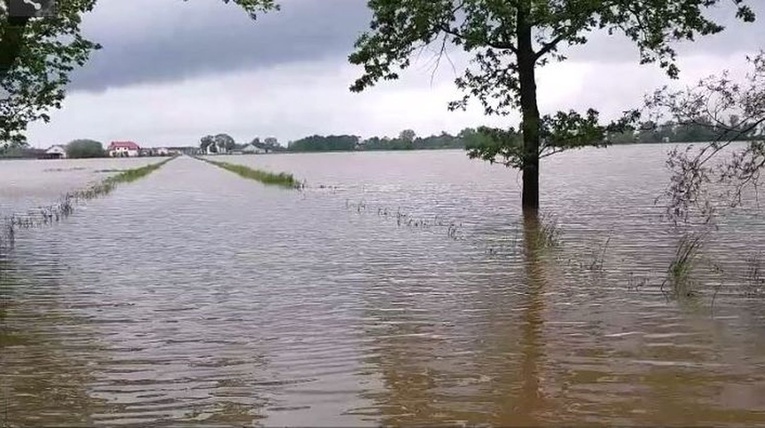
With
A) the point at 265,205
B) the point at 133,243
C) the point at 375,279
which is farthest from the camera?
the point at 265,205

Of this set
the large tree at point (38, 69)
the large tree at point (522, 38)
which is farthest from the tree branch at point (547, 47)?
the large tree at point (38, 69)

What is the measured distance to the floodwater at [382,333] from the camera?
253 inches

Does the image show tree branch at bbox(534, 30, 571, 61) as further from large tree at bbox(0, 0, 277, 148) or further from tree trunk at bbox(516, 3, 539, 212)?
large tree at bbox(0, 0, 277, 148)

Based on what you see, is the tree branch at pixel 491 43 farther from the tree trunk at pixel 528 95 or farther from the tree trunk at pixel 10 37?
the tree trunk at pixel 10 37

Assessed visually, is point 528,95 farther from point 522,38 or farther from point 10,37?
point 10,37

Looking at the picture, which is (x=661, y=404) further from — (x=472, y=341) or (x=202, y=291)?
(x=202, y=291)

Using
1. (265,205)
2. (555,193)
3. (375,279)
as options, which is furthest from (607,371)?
(555,193)

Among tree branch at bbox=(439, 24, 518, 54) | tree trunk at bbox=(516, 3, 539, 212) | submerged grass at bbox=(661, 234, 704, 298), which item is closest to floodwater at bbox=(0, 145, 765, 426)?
submerged grass at bbox=(661, 234, 704, 298)

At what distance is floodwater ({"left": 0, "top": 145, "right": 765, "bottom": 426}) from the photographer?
21.1 feet

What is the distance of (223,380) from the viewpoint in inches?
284

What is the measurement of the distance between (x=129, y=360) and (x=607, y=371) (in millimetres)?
4868

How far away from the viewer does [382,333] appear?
9.10 meters

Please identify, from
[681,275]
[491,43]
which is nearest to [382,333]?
[681,275]

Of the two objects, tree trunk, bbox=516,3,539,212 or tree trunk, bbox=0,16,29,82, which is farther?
Answer: tree trunk, bbox=516,3,539,212
